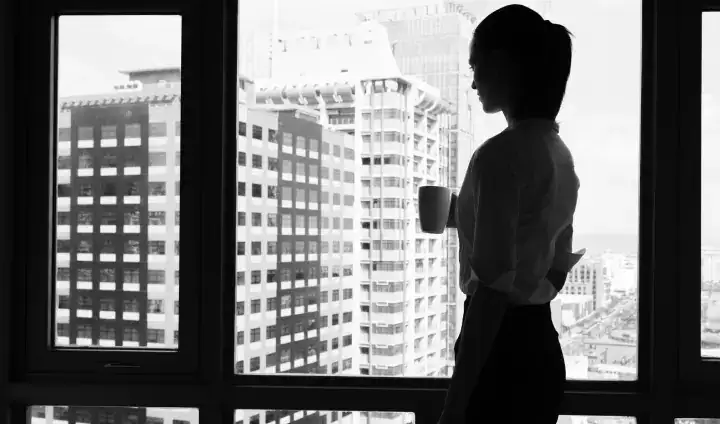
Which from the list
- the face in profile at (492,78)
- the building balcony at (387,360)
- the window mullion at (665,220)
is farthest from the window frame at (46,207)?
the window mullion at (665,220)

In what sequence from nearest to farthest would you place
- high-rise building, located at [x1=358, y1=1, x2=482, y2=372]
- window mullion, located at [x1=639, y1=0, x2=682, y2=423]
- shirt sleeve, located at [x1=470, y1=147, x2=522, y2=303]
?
shirt sleeve, located at [x1=470, y1=147, x2=522, y2=303] → window mullion, located at [x1=639, y1=0, x2=682, y2=423] → high-rise building, located at [x1=358, y1=1, x2=482, y2=372]

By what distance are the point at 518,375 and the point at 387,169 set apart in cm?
81

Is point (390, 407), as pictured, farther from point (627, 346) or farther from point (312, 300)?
point (627, 346)

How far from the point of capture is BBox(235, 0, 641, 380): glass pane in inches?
65.0

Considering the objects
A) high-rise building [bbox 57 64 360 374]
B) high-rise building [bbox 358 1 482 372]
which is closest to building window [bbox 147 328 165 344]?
high-rise building [bbox 57 64 360 374]

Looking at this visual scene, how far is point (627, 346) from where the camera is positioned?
1601mm

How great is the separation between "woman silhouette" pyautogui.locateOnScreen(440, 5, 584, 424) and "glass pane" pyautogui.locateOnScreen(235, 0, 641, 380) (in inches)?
25.5

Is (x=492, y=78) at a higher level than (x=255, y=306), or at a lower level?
higher

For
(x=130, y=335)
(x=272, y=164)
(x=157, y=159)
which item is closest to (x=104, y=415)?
(x=130, y=335)

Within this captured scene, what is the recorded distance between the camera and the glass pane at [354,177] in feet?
5.41

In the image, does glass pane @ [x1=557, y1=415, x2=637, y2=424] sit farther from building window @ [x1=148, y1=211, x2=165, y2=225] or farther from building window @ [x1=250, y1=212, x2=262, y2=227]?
building window @ [x1=148, y1=211, x2=165, y2=225]

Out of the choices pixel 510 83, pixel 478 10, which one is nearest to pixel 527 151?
pixel 510 83

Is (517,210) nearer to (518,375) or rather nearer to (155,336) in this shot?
(518,375)

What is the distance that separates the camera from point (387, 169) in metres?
1.67
